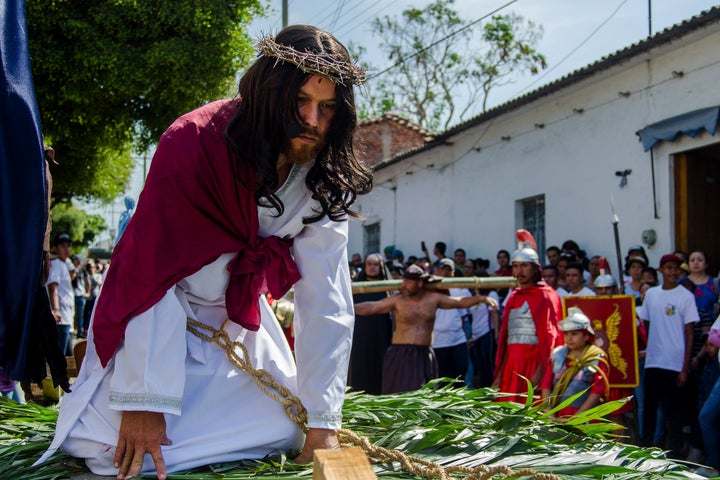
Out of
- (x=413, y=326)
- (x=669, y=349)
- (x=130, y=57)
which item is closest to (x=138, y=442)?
(x=413, y=326)

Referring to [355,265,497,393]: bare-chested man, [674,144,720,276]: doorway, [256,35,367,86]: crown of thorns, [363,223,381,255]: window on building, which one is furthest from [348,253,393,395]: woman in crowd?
[363,223,381,255]: window on building

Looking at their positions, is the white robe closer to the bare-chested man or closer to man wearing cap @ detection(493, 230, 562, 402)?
man wearing cap @ detection(493, 230, 562, 402)

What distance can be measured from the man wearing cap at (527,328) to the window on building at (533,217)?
5972mm

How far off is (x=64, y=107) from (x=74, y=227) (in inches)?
1147

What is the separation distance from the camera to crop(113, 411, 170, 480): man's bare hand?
88.7 inches

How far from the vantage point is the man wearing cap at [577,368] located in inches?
250

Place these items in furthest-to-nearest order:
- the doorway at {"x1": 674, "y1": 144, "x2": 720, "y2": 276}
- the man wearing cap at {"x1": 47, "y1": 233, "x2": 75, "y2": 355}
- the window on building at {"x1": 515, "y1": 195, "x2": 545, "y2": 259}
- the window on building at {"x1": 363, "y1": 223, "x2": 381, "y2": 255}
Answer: the window on building at {"x1": 363, "y1": 223, "x2": 381, "y2": 255}
the window on building at {"x1": 515, "y1": 195, "x2": 545, "y2": 259}
the doorway at {"x1": 674, "y1": 144, "x2": 720, "y2": 276}
the man wearing cap at {"x1": 47, "y1": 233, "x2": 75, "y2": 355}

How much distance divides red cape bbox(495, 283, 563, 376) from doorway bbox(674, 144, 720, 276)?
344cm

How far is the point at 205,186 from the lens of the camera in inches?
99.7

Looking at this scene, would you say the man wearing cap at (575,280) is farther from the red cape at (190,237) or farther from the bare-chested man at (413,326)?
the red cape at (190,237)

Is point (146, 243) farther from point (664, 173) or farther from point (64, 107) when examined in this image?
point (64, 107)

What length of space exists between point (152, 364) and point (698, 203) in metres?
A: 9.58

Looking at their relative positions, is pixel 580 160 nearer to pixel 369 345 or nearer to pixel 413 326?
pixel 369 345

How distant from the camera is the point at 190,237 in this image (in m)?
Answer: 2.48
